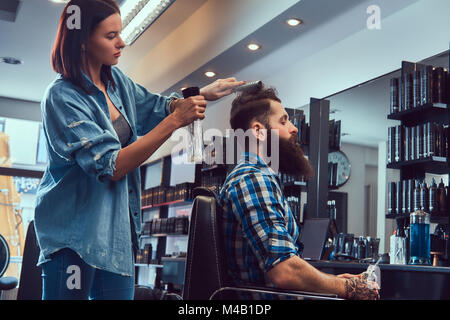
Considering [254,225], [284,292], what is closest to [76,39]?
[254,225]

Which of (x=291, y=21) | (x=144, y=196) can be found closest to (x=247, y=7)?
(x=291, y=21)

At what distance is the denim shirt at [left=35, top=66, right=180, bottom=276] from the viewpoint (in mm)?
1137

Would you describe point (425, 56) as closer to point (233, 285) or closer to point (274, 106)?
point (274, 106)

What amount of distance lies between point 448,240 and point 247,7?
8.87 feet

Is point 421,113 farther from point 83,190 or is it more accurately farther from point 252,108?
point 83,190

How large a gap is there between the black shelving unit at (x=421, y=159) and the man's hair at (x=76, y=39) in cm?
283

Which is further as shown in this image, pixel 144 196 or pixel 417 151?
pixel 144 196

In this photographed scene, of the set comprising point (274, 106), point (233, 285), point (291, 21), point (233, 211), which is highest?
point (291, 21)

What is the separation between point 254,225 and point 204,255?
0.16 m

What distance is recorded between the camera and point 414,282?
2664mm

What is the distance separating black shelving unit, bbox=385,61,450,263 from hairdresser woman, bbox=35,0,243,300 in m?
2.72

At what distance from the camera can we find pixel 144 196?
913 cm

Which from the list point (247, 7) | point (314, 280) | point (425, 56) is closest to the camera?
point (314, 280)

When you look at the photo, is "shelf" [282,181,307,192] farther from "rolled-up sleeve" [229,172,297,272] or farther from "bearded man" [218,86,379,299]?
"rolled-up sleeve" [229,172,297,272]
